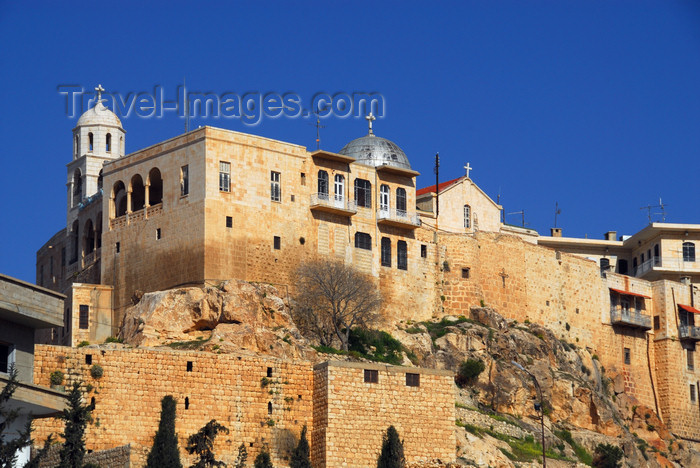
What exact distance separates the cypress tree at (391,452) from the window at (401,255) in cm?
1985

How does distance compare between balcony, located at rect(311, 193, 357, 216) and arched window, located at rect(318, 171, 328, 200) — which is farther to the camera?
arched window, located at rect(318, 171, 328, 200)

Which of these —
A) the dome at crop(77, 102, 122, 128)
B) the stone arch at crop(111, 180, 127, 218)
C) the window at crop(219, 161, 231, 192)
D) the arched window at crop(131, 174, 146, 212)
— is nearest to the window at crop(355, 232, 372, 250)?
the window at crop(219, 161, 231, 192)

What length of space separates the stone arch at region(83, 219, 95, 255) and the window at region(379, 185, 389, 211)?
13.6m

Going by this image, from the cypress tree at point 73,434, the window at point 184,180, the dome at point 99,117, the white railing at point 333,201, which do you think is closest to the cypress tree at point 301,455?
the cypress tree at point 73,434

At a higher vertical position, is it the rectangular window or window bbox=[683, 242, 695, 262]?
window bbox=[683, 242, 695, 262]

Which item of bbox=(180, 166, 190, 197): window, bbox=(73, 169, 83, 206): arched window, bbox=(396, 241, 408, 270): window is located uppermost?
bbox=(73, 169, 83, 206): arched window

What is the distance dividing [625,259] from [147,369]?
43.3m

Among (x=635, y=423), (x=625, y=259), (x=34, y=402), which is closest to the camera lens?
(x=34, y=402)

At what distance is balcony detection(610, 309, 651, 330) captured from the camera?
8288cm

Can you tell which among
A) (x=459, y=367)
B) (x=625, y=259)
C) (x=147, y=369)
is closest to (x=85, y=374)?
(x=147, y=369)

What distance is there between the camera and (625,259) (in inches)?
3602

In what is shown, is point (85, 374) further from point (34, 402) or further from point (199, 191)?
point (199, 191)

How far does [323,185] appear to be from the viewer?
238 ft

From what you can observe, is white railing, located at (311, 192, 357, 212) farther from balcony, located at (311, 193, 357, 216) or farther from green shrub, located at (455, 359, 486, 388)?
green shrub, located at (455, 359, 486, 388)
